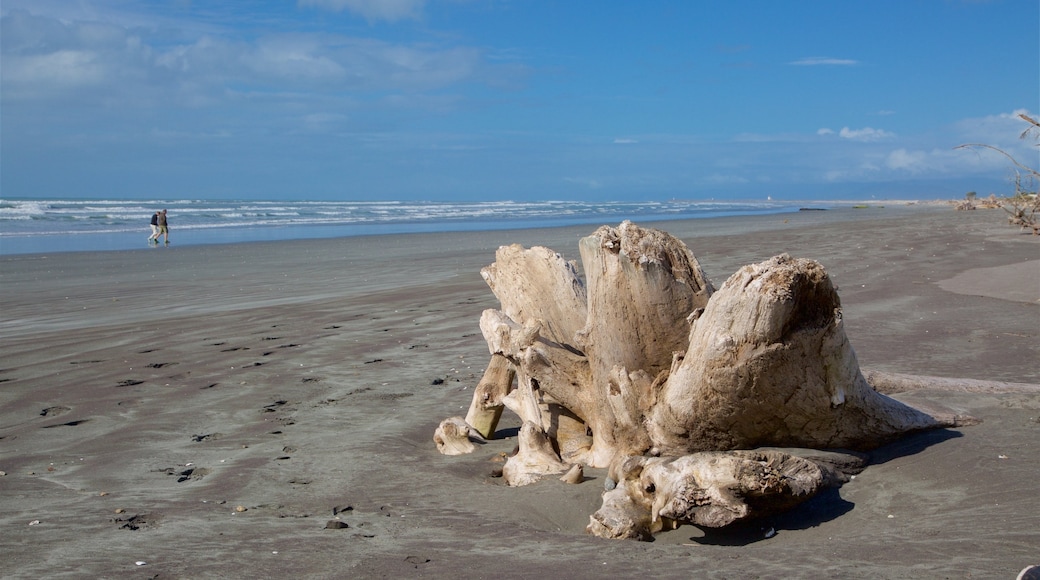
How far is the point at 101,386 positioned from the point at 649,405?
4987 millimetres

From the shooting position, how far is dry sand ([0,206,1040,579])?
340cm

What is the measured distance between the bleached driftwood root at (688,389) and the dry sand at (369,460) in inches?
8.3

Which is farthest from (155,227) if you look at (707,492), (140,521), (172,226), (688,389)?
(707,492)

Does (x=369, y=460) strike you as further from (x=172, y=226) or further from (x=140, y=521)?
(x=172, y=226)

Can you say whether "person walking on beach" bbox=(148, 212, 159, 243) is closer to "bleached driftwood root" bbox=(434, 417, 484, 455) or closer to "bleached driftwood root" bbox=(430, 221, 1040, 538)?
"bleached driftwood root" bbox=(434, 417, 484, 455)

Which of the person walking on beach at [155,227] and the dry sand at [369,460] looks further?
the person walking on beach at [155,227]

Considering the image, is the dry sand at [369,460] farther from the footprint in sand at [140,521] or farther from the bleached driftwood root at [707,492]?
the bleached driftwood root at [707,492]

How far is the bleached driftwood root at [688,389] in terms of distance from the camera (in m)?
3.86

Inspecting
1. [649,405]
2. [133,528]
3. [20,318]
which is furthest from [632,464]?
[20,318]

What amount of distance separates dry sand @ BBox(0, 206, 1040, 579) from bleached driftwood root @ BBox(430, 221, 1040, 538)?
0.69 ft

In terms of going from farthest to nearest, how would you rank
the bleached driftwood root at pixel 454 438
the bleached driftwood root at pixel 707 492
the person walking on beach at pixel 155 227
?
the person walking on beach at pixel 155 227 < the bleached driftwood root at pixel 454 438 < the bleached driftwood root at pixel 707 492

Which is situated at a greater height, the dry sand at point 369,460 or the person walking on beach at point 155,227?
the person walking on beach at point 155,227

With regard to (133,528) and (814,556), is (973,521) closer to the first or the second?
(814,556)

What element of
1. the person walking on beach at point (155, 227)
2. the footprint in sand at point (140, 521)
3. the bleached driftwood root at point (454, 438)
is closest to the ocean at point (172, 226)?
the person walking on beach at point (155, 227)
